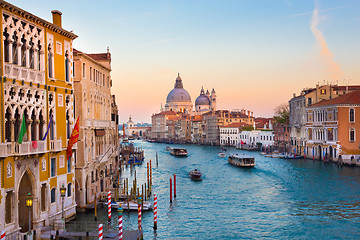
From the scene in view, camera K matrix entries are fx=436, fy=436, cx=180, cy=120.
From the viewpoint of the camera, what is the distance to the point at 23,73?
10.9m

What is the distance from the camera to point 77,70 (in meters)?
15.2

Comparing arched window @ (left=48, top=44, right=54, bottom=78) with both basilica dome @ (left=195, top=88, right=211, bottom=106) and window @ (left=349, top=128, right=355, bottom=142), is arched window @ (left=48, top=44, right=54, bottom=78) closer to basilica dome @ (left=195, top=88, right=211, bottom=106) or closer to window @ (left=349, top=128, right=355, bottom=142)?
window @ (left=349, top=128, right=355, bottom=142)

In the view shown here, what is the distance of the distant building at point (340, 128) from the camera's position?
106 feet

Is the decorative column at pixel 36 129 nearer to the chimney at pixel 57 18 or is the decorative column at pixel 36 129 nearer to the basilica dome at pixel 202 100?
the chimney at pixel 57 18

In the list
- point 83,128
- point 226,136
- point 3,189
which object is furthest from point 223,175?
point 226,136

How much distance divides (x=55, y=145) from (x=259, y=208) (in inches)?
354

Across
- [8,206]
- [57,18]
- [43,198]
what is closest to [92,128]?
[57,18]

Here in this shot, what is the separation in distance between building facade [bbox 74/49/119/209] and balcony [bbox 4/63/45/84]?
3.61 meters

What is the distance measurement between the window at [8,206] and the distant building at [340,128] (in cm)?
2637

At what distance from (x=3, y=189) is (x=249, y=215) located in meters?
9.38

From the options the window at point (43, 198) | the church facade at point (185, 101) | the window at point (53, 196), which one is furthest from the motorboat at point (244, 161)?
the church facade at point (185, 101)

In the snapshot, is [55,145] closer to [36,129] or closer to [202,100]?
[36,129]

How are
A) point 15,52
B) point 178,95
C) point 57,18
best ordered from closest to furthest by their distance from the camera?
point 15,52
point 57,18
point 178,95

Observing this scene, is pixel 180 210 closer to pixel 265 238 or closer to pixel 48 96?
pixel 265 238
